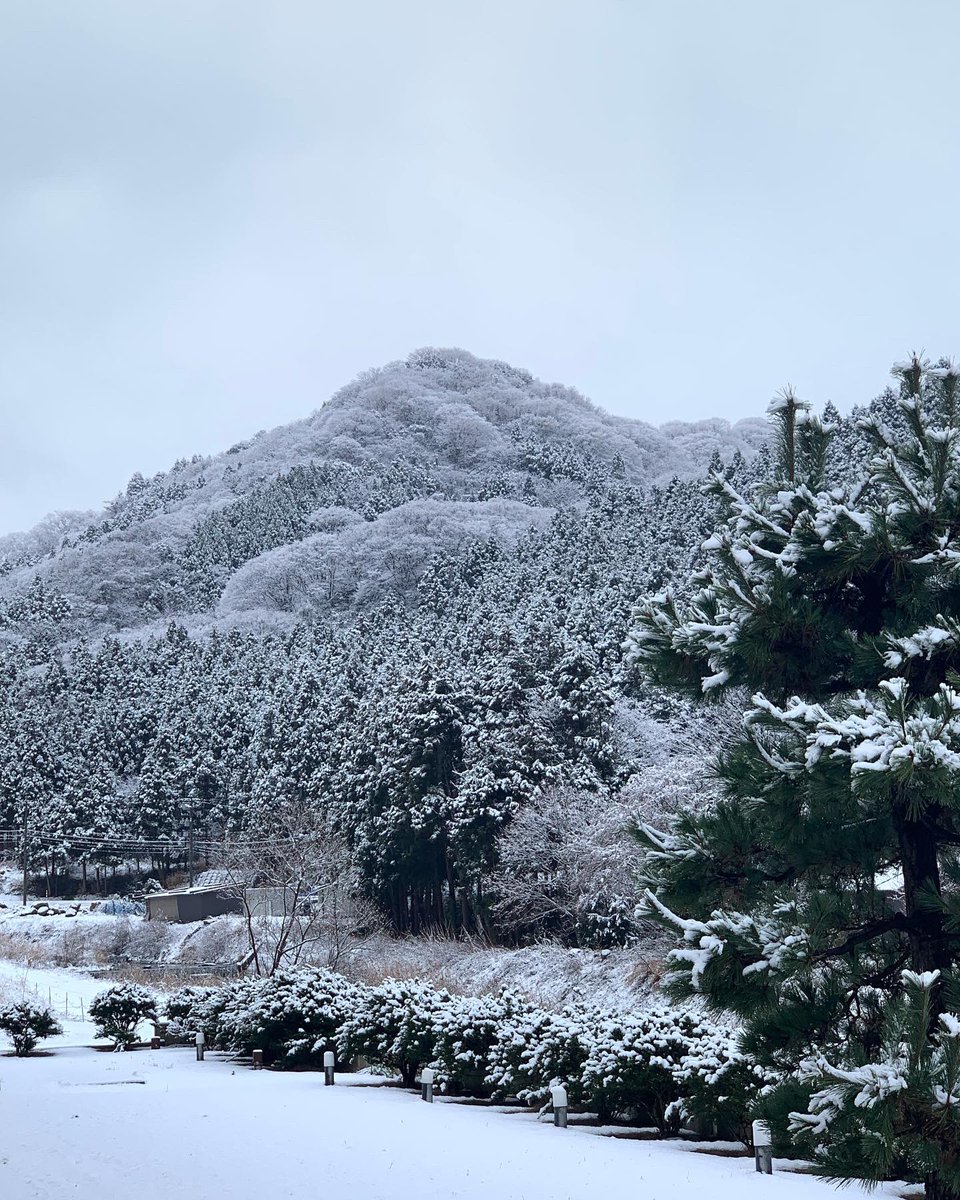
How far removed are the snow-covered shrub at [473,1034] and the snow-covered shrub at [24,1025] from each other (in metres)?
13.1

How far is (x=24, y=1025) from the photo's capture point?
82.3 ft

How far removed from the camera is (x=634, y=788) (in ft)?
103

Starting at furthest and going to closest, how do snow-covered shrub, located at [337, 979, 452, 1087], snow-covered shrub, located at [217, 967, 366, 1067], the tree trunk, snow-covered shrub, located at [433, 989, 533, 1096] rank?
snow-covered shrub, located at [217, 967, 366, 1067], snow-covered shrub, located at [337, 979, 452, 1087], snow-covered shrub, located at [433, 989, 533, 1096], the tree trunk

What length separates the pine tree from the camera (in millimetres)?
4766

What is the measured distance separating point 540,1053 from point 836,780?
10.6 m

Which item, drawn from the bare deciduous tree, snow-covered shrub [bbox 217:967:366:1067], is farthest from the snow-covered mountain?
snow-covered shrub [bbox 217:967:366:1067]

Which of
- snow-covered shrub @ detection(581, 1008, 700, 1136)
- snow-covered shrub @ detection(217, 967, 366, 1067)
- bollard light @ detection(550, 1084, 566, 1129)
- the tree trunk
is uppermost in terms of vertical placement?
the tree trunk

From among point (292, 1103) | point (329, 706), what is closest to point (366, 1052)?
point (292, 1103)

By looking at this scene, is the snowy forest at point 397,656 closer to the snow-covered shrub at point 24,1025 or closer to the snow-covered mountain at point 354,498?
the snow-covered mountain at point 354,498

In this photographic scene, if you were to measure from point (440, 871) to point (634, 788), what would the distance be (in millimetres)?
14552

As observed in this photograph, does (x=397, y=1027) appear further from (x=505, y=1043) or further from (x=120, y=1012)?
(x=120, y=1012)

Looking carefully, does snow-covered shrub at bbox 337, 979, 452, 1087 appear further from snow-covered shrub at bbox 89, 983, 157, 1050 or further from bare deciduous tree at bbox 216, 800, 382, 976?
bare deciduous tree at bbox 216, 800, 382, 976

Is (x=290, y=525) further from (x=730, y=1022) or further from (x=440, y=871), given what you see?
(x=730, y=1022)

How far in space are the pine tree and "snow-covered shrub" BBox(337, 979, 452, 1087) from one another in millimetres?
11889
